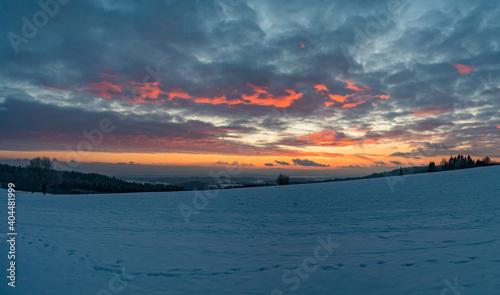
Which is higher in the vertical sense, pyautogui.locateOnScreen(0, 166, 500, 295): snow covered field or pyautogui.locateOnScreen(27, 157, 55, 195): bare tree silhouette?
pyautogui.locateOnScreen(27, 157, 55, 195): bare tree silhouette

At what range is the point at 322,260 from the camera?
8.46 meters

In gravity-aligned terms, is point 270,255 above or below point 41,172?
below

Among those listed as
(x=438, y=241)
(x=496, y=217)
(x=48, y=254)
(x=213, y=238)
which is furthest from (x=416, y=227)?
(x=48, y=254)

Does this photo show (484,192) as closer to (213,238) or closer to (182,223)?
(213,238)

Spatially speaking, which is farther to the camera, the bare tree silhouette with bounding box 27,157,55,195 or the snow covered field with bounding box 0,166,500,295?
the bare tree silhouette with bounding box 27,157,55,195

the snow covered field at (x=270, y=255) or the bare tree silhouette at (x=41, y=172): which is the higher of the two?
the bare tree silhouette at (x=41, y=172)

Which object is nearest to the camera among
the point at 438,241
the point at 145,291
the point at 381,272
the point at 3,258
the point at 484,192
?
the point at 145,291

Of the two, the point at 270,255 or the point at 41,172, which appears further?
the point at 41,172

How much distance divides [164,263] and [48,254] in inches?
166

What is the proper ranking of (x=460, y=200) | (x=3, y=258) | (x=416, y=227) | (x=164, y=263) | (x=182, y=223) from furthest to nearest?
(x=460, y=200), (x=182, y=223), (x=416, y=227), (x=164, y=263), (x=3, y=258)

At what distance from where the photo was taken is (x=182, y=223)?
651 inches

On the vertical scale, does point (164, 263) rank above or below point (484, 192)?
below

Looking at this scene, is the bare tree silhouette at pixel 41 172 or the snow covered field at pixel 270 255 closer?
the snow covered field at pixel 270 255

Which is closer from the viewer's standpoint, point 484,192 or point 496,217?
point 496,217
